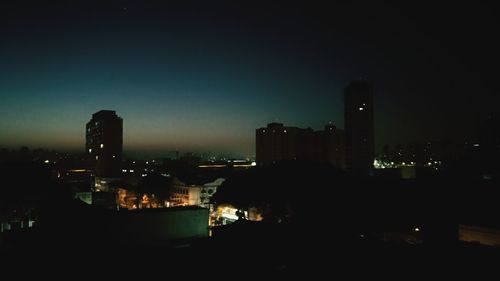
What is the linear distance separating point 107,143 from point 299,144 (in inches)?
1231

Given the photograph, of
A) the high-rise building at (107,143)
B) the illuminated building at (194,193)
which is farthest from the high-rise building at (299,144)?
the illuminated building at (194,193)

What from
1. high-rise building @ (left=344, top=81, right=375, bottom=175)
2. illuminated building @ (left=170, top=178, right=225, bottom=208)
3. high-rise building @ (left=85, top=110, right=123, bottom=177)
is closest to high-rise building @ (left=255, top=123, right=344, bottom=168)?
high-rise building @ (left=344, top=81, right=375, bottom=175)

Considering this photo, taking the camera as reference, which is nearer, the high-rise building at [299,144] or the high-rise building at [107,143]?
the high-rise building at [107,143]

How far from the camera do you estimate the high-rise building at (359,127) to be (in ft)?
156

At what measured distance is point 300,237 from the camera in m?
9.64

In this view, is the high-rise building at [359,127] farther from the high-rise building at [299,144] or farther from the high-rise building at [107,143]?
the high-rise building at [107,143]

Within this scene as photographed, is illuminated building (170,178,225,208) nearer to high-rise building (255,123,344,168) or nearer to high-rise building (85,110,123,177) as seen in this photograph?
high-rise building (85,110,123,177)

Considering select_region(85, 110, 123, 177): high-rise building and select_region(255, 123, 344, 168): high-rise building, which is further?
select_region(255, 123, 344, 168): high-rise building

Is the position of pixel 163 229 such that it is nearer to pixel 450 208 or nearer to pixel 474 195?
pixel 450 208

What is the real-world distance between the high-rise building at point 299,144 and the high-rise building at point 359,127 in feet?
61.4

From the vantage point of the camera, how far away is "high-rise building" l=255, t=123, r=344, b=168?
67.0m

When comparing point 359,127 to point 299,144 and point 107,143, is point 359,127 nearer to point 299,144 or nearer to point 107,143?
point 299,144

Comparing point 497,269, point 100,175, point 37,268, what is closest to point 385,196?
point 497,269

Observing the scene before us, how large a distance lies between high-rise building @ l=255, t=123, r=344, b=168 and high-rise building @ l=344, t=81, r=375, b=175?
1872 centimetres
